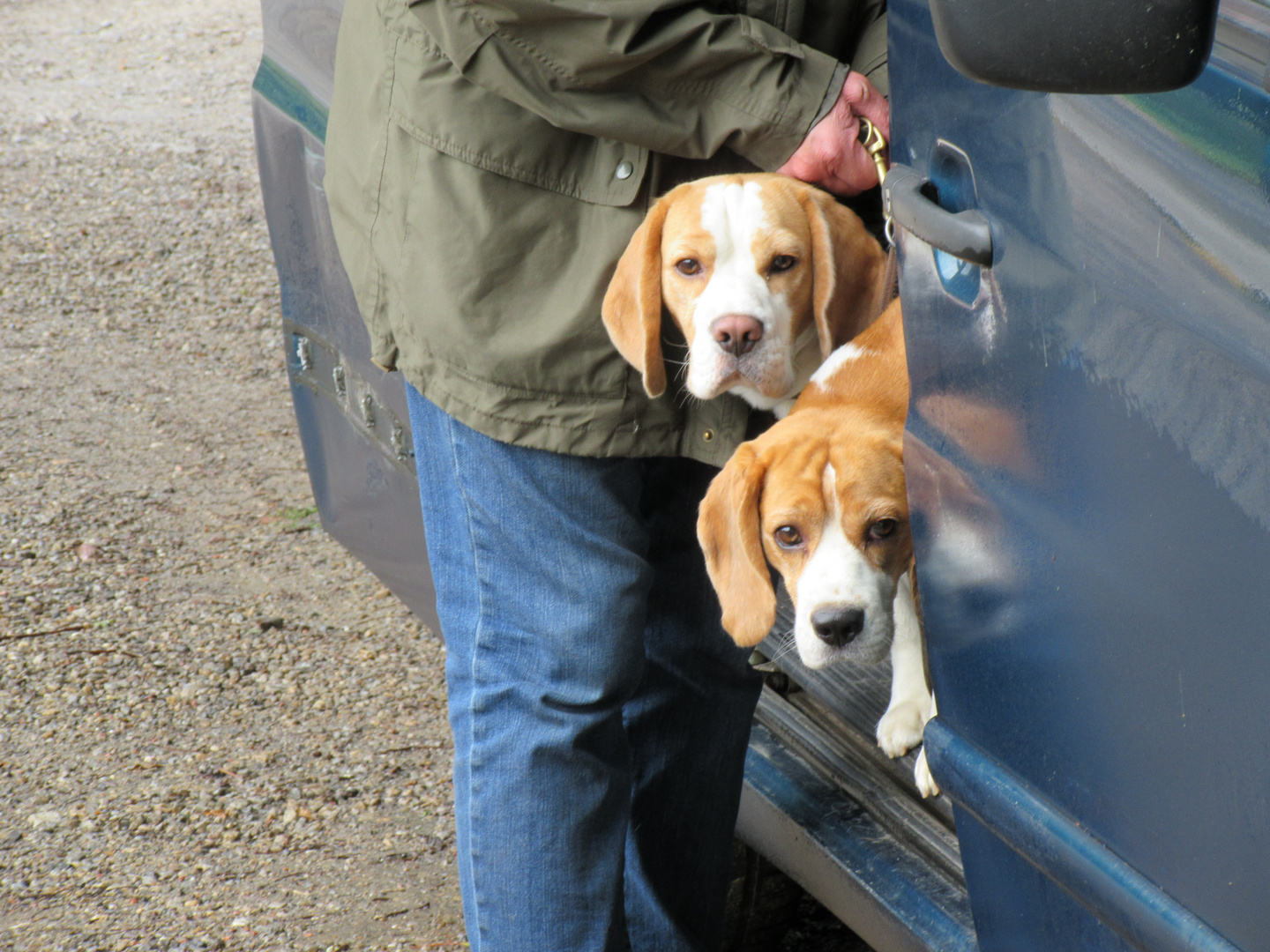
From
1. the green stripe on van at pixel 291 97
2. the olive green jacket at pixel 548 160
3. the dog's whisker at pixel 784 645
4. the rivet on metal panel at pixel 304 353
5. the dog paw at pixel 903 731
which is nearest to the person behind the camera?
the olive green jacket at pixel 548 160

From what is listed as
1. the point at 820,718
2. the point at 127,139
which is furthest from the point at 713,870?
the point at 127,139

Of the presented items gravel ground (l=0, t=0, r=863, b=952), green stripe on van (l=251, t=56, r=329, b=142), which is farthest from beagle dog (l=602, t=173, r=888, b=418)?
gravel ground (l=0, t=0, r=863, b=952)

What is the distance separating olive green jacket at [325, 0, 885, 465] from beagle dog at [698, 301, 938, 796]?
0.20m

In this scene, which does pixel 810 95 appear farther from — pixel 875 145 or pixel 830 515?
pixel 830 515

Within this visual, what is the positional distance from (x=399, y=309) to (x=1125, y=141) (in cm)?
100

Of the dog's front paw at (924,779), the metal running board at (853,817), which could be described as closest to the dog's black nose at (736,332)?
the metal running board at (853,817)

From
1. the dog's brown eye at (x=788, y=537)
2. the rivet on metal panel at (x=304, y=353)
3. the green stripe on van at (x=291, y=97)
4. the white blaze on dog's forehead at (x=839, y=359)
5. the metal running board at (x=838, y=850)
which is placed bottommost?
the rivet on metal panel at (x=304, y=353)

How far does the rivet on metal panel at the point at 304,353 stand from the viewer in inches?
120

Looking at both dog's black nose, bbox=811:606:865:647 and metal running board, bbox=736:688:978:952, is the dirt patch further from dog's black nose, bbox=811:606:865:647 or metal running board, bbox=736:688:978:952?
dog's black nose, bbox=811:606:865:647

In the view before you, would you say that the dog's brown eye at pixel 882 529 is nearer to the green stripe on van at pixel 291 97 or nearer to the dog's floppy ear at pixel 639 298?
the dog's floppy ear at pixel 639 298

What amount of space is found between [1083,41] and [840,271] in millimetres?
763

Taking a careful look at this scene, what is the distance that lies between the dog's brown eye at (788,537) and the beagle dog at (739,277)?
208 mm

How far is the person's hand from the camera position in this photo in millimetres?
1609

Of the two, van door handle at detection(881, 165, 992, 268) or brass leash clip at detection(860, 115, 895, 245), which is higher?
van door handle at detection(881, 165, 992, 268)
